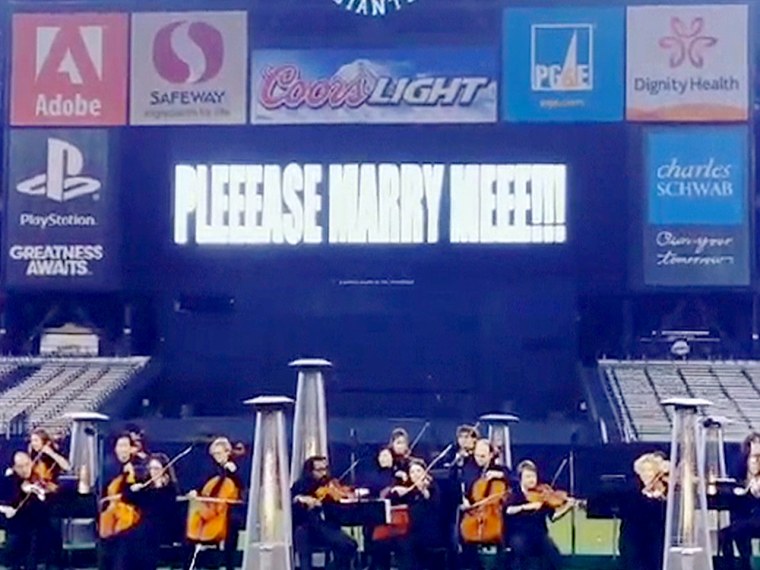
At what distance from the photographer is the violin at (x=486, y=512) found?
15109 millimetres

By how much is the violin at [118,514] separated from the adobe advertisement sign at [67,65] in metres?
13.4

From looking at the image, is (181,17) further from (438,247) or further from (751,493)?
(751,493)

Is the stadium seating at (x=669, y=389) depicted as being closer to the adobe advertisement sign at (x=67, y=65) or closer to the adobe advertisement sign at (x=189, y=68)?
the adobe advertisement sign at (x=189, y=68)

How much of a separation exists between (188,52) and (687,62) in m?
7.39

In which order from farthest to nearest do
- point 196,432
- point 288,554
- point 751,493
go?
point 196,432 < point 751,493 < point 288,554

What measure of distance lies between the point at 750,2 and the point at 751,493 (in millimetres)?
13777

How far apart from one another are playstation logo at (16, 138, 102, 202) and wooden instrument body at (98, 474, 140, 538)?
42.0 feet

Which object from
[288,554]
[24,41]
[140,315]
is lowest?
[288,554]

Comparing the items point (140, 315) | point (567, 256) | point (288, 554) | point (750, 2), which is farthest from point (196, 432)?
point (288, 554)

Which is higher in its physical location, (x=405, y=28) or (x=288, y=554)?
(x=405, y=28)

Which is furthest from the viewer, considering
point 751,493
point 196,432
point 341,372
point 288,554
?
point 341,372

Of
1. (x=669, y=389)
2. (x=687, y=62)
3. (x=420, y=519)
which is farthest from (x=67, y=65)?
(x=420, y=519)

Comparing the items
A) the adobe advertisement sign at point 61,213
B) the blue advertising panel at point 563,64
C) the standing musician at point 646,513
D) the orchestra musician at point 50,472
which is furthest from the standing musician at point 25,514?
the blue advertising panel at point 563,64

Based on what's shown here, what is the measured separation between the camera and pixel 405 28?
1073 inches
